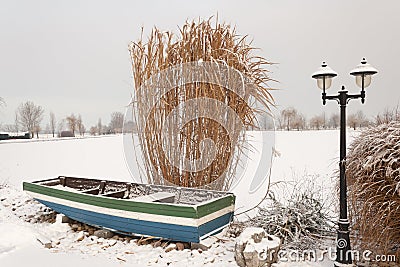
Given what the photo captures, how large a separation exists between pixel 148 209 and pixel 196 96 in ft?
5.35

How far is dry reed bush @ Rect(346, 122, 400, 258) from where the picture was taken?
2.75m

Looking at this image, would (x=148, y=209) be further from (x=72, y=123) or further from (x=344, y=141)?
(x=72, y=123)

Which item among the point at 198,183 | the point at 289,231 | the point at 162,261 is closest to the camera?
the point at 162,261

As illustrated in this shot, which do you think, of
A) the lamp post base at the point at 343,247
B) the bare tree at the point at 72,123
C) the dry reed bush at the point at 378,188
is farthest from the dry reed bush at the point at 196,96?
the bare tree at the point at 72,123

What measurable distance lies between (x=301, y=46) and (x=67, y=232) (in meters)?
4.22

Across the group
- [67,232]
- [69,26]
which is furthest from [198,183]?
[69,26]

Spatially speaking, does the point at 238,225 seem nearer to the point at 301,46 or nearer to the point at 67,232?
the point at 67,232

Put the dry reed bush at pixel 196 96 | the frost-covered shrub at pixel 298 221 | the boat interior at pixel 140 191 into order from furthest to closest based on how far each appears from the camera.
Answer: the dry reed bush at pixel 196 96
the boat interior at pixel 140 191
the frost-covered shrub at pixel 298 221

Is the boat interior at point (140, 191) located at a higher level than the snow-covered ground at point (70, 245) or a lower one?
higher

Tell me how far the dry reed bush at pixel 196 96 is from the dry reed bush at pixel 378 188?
1.56 metres

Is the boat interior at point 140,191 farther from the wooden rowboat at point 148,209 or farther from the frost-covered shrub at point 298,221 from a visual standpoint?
the frost-covered shrub at point 298,221

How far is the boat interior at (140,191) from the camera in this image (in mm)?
4121

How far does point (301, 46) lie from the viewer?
5289 millimetres

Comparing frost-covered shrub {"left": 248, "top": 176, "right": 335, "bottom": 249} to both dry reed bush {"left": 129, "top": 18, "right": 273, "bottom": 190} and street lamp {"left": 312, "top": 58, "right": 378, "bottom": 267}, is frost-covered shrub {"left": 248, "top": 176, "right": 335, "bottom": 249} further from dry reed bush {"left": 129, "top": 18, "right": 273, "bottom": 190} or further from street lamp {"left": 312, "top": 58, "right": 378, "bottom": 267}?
dry reed bush {"left": 129, "top": 18, "right": 273, "bottom": 190}
